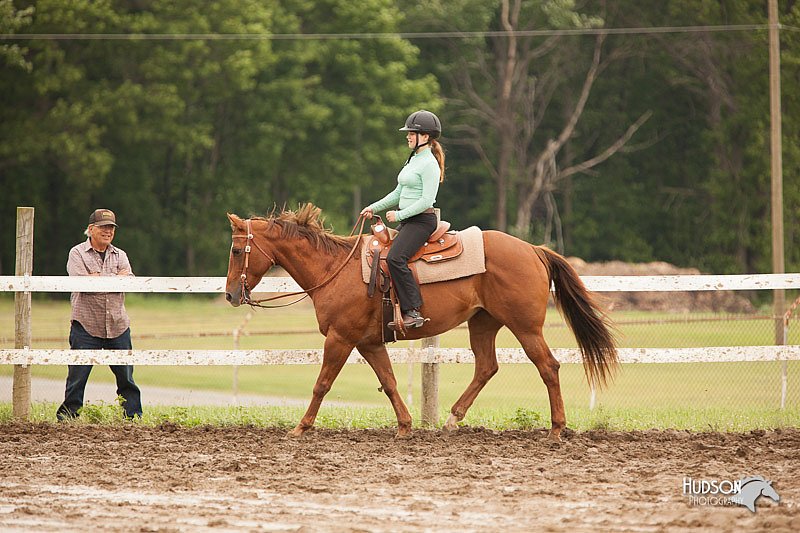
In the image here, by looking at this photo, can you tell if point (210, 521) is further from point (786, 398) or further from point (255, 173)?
point (255, 173)

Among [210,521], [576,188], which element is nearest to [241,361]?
[210,521]

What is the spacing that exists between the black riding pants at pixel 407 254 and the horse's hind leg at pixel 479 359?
0.86 metres

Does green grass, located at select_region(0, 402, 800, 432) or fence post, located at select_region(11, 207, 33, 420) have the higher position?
fence post, located at select_region(11, 207, 33, 420)

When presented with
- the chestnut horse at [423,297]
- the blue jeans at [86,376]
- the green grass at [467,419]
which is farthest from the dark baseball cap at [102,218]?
the green grass at [467,419]

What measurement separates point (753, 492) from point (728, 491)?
199 mm

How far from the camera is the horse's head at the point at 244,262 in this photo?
8414 millimetres

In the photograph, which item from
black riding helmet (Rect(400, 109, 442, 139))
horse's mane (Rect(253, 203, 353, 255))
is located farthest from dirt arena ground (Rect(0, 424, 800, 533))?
black riding helmet (Rect(400, 109, 442, 139))

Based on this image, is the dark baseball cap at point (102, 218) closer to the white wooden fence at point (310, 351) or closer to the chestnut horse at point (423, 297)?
the white wooden fence at point (310, 351)

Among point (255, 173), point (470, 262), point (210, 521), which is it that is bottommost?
point (210, 521)

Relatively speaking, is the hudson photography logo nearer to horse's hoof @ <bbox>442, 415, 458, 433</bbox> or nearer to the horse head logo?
the horse head logo

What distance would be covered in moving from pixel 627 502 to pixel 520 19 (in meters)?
39.3

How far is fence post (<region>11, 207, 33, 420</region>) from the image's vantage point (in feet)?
31.1

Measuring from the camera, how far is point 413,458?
24.7 feet

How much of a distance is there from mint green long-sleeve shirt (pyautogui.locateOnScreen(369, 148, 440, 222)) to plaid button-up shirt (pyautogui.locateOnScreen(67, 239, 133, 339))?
9.44 feet
